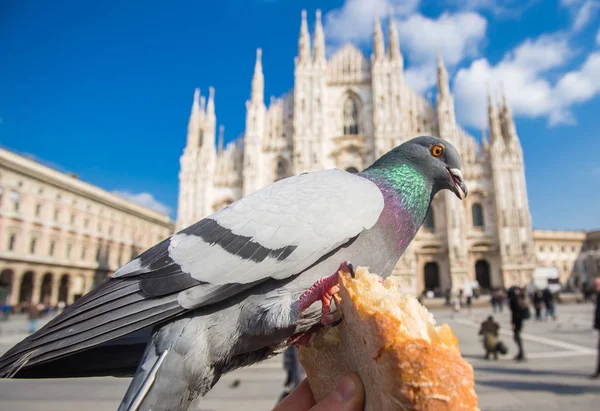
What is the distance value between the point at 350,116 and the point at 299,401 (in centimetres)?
2376

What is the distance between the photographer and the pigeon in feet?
3.14

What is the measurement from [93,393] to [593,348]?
7.69 m

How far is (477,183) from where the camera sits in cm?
2109

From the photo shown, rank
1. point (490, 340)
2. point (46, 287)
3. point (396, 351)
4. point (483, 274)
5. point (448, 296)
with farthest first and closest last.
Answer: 1. point (46, 287)
2. point (483, 274)
3. point (448, 296)
4. point (490, 340)
5. point (396, 351)

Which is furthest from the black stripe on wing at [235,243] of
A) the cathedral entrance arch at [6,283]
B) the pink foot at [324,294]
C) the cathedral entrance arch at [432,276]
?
the cathedral entrance arch at [6,283]

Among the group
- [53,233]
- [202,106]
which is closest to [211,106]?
[202,106]

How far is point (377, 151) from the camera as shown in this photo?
21.5m

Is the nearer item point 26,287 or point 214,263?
point 214,263

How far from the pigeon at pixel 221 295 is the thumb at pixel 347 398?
165 mm

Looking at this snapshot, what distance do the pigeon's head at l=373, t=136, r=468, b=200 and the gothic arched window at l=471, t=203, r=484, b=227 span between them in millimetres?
21886

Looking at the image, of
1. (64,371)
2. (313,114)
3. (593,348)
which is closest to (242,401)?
(64,371)

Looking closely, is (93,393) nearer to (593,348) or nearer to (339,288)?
(339,288)

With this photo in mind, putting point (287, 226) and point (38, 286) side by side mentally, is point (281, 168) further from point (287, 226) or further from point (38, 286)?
point (287, 226)

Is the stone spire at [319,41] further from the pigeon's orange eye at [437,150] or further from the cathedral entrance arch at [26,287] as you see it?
the pigeon's orange eye at [437,150]
